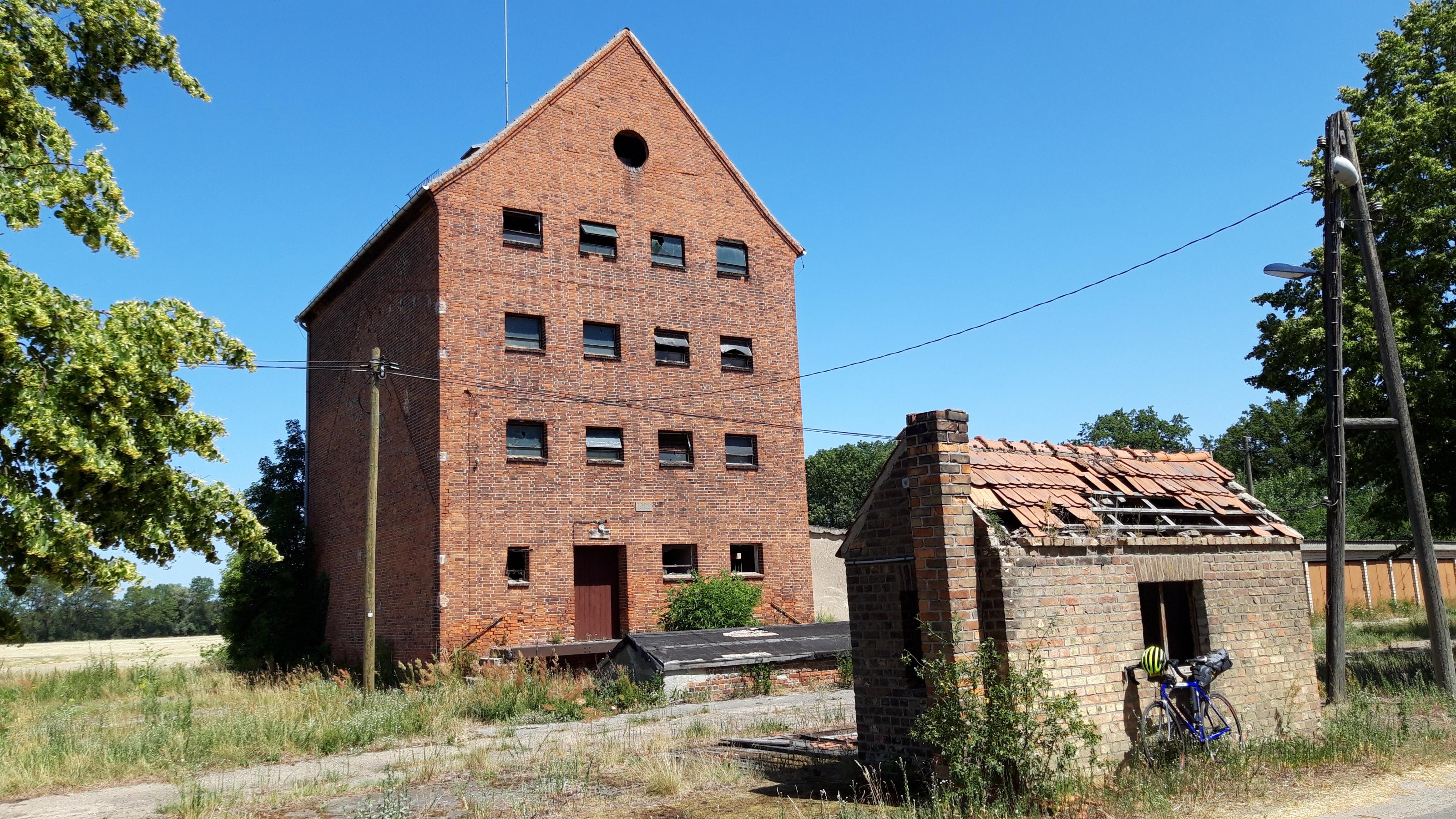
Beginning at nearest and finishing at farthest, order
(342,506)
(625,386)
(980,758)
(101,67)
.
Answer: (980,758), (101,67), (625,386), (342,506)

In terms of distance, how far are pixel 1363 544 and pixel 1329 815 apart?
37125mm

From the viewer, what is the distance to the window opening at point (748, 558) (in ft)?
82.2

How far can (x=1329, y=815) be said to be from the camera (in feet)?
Result: 26.7

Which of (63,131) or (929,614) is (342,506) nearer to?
(63,131)

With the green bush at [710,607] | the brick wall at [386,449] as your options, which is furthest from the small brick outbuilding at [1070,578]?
the brick wall at [386,449]

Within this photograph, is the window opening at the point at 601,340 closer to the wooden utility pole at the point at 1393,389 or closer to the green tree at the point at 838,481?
the wooden utility pole at the point at 1393,389

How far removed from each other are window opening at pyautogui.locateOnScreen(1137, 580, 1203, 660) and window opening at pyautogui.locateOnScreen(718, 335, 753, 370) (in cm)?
1610

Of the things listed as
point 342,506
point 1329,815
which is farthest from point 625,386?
point 1329,815

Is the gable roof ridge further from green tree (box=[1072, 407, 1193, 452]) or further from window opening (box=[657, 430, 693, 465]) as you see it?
green tree (box=[1072, 407, 1193, 452])

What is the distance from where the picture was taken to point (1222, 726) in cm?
975

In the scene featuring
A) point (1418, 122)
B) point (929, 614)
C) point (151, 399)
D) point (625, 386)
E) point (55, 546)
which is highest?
point (1418, 122)

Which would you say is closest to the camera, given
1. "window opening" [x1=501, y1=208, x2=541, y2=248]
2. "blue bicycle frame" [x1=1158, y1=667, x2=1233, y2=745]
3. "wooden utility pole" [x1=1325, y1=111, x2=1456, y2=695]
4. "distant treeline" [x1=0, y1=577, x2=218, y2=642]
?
"blue bicycle frame" [x1=1158, y1=667, x2=1233, y2=745]

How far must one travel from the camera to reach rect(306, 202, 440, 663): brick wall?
872 inches

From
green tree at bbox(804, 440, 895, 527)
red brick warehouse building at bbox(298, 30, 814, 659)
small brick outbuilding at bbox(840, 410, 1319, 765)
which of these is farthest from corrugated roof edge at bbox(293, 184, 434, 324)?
green tree at bbox(804, 440, 895, 527)
